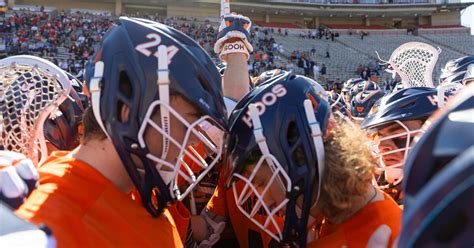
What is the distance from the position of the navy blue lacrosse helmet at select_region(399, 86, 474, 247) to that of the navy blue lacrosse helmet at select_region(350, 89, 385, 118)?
568 cm

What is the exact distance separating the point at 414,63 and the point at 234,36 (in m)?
3.85

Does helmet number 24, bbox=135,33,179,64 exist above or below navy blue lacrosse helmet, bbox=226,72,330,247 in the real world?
above

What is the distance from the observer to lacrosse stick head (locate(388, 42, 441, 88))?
17.0 ft

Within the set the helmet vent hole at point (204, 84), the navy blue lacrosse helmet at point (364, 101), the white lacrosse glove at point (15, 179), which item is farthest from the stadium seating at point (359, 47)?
the white lacrosse glove at point (15, 179)

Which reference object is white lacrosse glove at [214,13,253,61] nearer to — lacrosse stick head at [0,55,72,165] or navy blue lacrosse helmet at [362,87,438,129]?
navy blue lacrosse helmet at [362,87,438,129]

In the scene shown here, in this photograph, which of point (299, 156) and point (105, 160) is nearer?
point (105, 160)

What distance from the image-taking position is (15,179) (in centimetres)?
110

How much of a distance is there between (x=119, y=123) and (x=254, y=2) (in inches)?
1655

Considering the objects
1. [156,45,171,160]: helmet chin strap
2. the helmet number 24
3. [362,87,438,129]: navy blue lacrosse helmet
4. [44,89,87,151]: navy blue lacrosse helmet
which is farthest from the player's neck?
[362,87,438,129]: navy blue lacrosse helmet

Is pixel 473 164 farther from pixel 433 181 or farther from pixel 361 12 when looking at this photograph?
pixel 361 12

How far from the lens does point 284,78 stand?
6.04ft

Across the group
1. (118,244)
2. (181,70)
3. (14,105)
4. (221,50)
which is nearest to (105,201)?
(118,244)

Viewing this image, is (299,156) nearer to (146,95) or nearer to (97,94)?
(146,95)

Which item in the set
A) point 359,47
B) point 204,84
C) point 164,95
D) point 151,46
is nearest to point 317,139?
point 204,84
